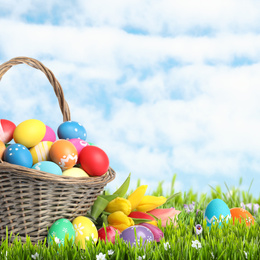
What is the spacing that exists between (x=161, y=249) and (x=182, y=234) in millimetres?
586

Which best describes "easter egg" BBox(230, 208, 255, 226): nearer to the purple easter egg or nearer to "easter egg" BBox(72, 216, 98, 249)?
the purple easter egg

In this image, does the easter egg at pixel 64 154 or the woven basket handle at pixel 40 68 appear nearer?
the easter egg at pixel 64 154

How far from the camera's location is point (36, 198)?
2451 mm

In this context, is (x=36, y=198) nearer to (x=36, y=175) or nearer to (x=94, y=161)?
(x=36, y=175)

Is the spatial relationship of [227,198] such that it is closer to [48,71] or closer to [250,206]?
[250,206]

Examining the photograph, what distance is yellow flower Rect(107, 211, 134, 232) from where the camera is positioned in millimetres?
2778

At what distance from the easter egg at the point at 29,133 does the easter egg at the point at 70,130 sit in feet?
0.84

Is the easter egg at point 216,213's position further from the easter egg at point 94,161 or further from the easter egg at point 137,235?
the easter egg at point 94,161

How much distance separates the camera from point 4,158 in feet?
8.45

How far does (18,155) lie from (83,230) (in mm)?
657

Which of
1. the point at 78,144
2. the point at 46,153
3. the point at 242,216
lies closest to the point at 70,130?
the point at 78,144

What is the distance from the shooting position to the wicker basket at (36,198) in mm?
2396

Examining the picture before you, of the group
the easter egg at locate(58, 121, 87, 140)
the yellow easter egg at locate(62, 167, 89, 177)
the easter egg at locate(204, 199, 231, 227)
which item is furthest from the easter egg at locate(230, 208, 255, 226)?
the easter egg at locate(58, 121, 87, 140)

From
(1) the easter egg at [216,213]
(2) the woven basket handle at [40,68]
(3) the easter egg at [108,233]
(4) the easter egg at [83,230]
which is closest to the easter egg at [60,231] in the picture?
(4) the easter egg at [83,230]
